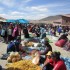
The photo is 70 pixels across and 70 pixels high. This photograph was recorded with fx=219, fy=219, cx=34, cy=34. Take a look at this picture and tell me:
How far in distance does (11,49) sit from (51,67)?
4.68m

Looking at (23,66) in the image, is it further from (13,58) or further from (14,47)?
(14,47)

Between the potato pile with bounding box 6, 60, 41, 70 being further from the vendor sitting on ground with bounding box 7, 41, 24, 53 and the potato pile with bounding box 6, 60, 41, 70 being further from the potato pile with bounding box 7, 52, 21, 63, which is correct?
the vendor sitting on ground with bounding box 7, 41, 24, 53

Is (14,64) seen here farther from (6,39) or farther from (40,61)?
(6,39)

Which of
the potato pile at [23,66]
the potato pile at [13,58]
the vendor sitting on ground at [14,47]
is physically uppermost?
the vendor sitting on ground at [14,47]

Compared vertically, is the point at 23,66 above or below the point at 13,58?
below

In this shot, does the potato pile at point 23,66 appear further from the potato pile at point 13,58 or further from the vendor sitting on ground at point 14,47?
the vendor sitting on ground at point 14,47

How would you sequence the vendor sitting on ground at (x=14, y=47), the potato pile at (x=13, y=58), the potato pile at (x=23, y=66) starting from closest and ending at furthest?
the potato pile at (x=23, y=66), the potato pile at (x=13, y=58), the vendor sitting on ground at (x=14, y=47)

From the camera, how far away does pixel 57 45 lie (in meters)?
17.9

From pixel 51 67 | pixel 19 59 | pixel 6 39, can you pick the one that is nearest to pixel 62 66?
pixel 51 67

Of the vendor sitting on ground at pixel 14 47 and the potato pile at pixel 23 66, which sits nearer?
the potato pile at pixel 23 66

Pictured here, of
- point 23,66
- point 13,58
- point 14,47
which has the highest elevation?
point 14,47

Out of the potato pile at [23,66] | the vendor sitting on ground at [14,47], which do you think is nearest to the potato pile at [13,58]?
the potato pile at [23,66]

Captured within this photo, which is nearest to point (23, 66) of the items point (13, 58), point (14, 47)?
point (13, 58)

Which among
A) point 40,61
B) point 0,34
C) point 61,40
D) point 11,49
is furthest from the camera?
point 0,34
